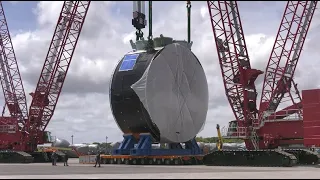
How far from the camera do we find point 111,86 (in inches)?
2149

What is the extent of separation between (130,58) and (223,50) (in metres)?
18.2

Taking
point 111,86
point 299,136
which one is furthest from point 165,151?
point 299,136

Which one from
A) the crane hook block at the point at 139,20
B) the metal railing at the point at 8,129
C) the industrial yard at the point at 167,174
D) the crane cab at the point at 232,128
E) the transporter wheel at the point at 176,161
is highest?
the crane hook block at the point at 139,20

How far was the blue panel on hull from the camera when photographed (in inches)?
2099

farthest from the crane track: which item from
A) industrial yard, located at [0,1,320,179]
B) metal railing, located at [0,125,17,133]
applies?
metal railing, located at [0,125,17,133]

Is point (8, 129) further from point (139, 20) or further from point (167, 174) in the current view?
point (167, 174)

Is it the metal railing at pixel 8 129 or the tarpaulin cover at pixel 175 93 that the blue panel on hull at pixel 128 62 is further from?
the metal railing at pixel 8 129

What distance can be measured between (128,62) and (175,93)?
6.04 meters

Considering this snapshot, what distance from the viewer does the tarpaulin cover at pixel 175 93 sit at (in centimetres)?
5128

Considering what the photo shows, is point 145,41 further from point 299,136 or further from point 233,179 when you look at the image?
point 233,179

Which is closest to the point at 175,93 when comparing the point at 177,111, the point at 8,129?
the point at 177,111

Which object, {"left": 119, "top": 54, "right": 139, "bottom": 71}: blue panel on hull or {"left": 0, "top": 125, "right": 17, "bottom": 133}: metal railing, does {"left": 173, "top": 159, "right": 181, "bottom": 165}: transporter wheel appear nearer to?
{"left": 119, "top": 54, "right": 139, "bottom": 71}: blue panel on hull

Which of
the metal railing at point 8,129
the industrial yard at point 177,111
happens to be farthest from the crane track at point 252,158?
the metal railing at point 8,129

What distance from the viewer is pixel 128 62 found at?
176 ft
